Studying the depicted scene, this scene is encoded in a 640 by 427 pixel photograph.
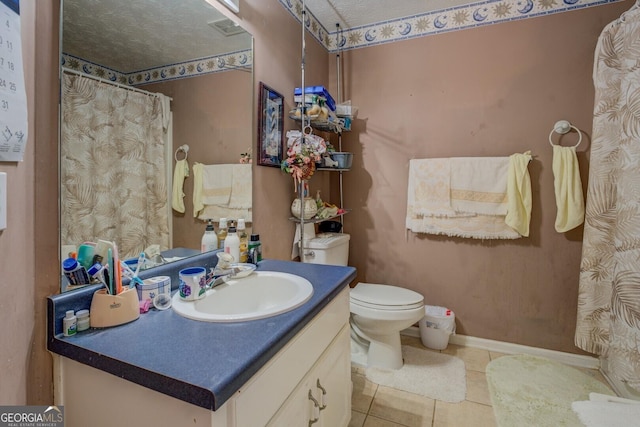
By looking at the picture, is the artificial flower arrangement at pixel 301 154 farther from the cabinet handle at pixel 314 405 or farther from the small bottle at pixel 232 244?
the cabinet handle at pixel 314 405

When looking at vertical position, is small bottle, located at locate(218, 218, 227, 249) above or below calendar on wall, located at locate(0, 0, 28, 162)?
below

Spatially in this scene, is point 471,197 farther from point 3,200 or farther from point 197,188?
point 3,200

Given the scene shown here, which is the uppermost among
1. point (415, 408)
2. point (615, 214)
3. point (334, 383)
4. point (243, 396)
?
point (615, 214)

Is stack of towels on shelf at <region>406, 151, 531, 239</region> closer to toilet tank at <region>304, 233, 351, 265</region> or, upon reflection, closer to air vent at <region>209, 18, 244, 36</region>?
toilet tank at <region>304, 233, 351, 265</region>

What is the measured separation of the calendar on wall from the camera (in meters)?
0.66

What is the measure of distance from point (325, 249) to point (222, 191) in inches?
32.5

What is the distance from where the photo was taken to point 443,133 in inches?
85.9

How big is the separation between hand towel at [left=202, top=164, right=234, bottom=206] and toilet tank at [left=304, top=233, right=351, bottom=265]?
0.73m

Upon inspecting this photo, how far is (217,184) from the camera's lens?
1.36m

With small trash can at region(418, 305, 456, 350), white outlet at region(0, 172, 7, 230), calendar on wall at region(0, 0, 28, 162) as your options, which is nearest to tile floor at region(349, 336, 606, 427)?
small trash can at region(418, 305, 456, 350)

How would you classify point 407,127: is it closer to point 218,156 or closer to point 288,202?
point 288,202

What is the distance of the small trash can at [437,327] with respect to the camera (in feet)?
6.89

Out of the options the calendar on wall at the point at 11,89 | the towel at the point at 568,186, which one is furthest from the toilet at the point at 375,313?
the calendar on wall at the point at 11,89

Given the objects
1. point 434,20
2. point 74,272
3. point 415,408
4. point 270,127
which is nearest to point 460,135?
point 434,20
